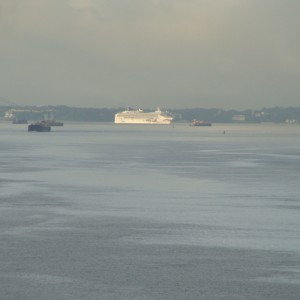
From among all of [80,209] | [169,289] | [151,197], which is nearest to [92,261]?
[169,289]

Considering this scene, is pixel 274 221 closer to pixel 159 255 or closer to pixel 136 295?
pixel 159 255

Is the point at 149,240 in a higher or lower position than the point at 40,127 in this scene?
higher

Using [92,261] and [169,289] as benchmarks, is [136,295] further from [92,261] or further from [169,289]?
[92,261]

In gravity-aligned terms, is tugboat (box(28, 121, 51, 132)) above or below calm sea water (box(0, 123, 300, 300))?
below

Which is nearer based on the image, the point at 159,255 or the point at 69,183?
the point at 159,255

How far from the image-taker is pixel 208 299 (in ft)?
41.0

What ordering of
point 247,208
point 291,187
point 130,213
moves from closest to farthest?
point 130,213 < point 247,208 < point 291,187

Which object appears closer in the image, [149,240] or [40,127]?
[149,240]

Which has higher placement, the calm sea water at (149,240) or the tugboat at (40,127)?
the calm sea water at (149,240)

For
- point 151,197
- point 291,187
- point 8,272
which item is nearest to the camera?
point 8,272

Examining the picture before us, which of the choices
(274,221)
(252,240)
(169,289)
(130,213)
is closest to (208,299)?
(169,289)

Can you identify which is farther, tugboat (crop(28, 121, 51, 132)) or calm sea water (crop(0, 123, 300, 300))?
tugboat (crop(28, 121, 51, 132))

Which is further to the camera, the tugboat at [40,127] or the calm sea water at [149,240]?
the tugboat at [40,127]

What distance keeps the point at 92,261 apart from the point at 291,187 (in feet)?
64.3
